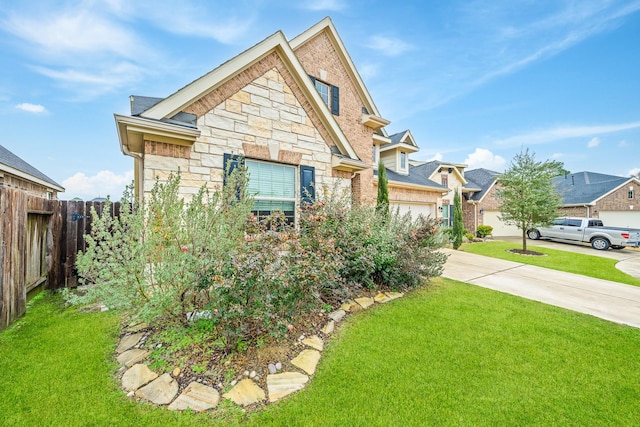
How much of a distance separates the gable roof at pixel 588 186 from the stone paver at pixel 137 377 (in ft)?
88.4

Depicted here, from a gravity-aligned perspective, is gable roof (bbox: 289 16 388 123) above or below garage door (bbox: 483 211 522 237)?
above

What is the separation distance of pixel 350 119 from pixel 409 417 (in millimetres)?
11833

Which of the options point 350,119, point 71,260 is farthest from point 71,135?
point 350,119

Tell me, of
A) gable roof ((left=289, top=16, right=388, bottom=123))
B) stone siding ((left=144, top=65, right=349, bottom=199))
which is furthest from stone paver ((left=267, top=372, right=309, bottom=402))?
gable roof ((left=289, top=16, right=388, bottom=123))

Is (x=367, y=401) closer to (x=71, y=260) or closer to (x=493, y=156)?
(x=71, y=260)

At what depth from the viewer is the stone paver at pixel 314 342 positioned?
337 cm

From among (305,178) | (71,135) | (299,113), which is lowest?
(305,178)

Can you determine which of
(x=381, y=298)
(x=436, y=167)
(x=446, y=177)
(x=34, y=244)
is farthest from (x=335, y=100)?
(x=446, y=177)

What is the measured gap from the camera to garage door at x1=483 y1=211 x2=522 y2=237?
2258 cm

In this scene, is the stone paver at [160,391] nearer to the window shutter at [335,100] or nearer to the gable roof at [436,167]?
the window shutter at [335,100]

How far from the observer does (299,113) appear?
6668 mm

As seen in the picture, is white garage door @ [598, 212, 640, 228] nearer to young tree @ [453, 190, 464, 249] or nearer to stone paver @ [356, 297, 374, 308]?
young tree @ [453, 190, 464, 249]

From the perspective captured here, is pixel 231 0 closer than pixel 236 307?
No

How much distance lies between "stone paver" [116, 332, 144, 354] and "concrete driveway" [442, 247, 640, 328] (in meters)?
6.24
